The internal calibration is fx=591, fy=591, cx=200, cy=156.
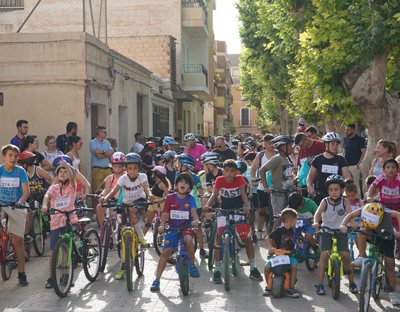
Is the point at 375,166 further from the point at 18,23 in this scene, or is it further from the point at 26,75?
the point at 18,23

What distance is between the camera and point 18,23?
24.0m

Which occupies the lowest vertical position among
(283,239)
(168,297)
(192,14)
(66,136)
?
(168,297)

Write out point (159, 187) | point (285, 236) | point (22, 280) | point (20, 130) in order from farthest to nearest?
point (20, 130)
point (159, 187)
point (22, 280)
point (285, 236)

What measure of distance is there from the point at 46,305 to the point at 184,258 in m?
1.66

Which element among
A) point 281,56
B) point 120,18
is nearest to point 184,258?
point 281,56

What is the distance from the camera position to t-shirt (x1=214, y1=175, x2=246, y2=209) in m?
7.99

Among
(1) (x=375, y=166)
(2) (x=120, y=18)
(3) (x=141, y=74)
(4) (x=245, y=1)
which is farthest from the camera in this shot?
(4) (x=245, y=1)

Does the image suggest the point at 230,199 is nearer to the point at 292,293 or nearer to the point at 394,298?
the point at 292,293

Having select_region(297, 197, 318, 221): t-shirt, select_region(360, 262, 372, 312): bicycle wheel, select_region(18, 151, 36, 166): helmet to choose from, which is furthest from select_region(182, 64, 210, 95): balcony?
select_region(360, 262, 372, 312): bicycle wheel

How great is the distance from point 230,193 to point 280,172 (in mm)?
1684

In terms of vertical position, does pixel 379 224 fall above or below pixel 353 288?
above

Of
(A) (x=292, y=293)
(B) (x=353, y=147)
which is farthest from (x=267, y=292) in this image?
(B) (x=353, y=147)

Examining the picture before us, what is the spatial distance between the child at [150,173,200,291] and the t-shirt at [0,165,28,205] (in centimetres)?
201

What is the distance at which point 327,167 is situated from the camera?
28.6 ft
